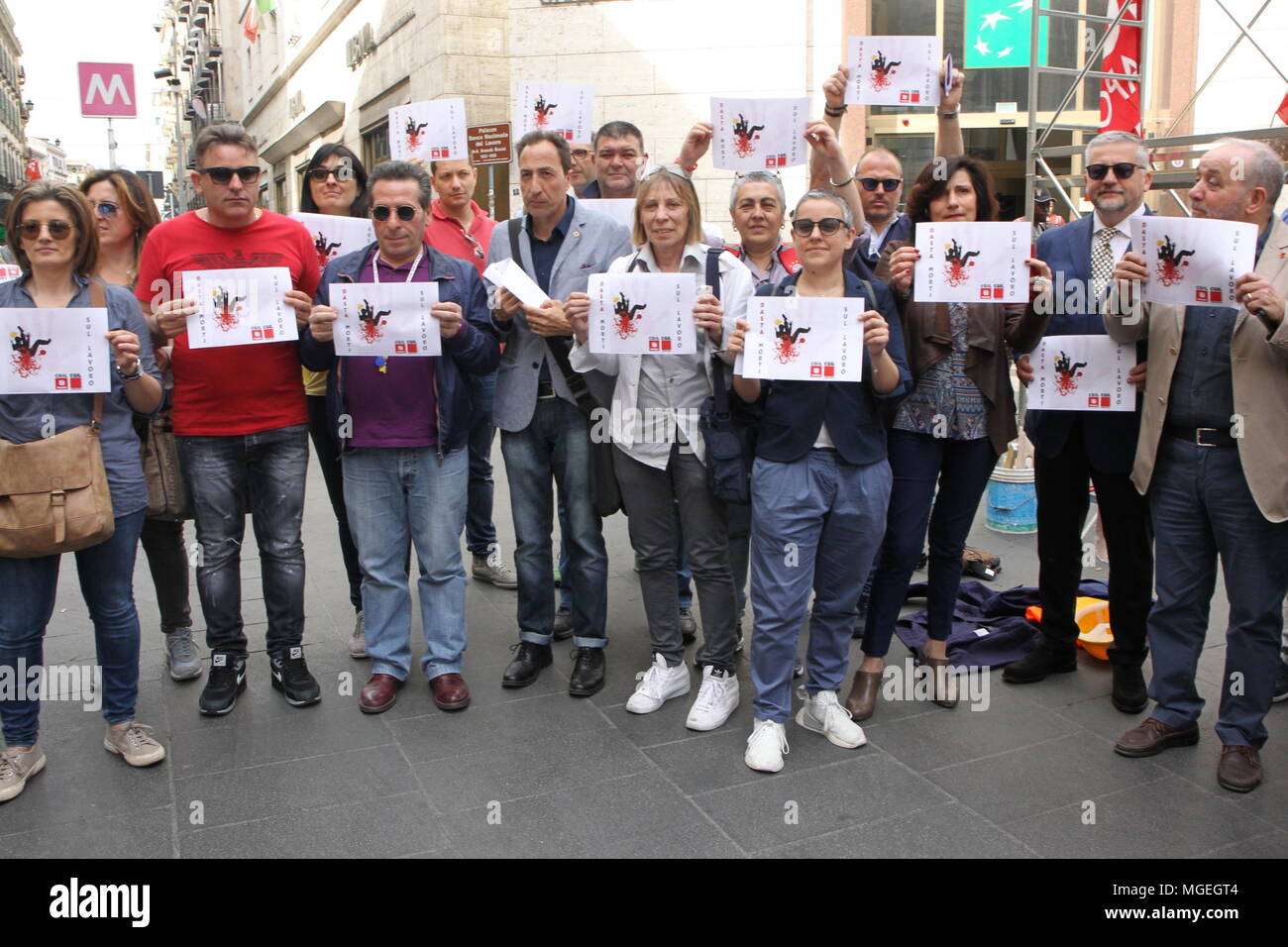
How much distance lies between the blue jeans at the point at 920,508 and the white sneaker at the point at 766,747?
64 centimetres

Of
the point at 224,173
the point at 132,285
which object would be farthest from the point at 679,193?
the point at 132,285

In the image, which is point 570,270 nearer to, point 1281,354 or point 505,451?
point 505,451

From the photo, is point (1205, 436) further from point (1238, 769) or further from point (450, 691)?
point (450, 691)

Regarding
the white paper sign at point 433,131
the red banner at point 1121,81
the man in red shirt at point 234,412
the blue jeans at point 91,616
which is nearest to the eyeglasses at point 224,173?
the man in red shirt at point 234,412

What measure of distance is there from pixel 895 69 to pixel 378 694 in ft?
12.1

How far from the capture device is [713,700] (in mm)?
4316

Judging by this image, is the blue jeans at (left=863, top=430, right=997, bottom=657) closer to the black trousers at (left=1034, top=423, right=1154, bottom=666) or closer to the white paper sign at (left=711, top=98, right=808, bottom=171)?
the black trousers at (left=1034, top=423, right=1154, bottom=666)

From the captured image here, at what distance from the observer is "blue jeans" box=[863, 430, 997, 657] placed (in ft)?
13.9

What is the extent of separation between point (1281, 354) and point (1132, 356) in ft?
1.82

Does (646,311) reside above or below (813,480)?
above

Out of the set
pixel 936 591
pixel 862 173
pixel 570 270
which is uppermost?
pixel 862 173

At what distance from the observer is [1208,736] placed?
4.13 metres
